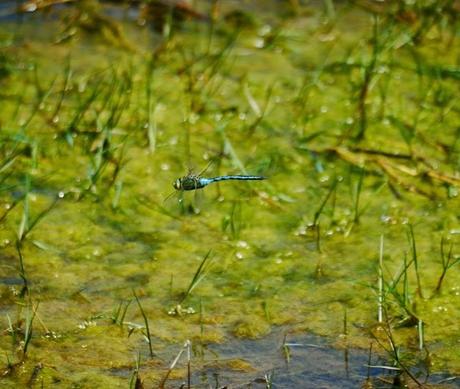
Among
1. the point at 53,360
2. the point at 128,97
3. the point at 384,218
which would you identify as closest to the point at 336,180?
the point at 384,218

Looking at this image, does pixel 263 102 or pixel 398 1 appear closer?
pixel 263 102

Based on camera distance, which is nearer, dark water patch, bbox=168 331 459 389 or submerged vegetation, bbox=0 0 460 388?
dark water patch, bbox=168 331 459 389

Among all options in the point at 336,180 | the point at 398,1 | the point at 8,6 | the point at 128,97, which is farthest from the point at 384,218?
the point at 8,6

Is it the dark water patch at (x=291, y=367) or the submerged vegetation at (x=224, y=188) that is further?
the submerged vegetation at (x=224, y=188)

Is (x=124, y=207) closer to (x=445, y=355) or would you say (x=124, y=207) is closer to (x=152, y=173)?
(x=152, y=173)

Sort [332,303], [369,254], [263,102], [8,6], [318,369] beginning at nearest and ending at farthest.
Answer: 1. [318,369]
2. [332,303]
3. [369,254]
4. [263,102]
5. [8,6]

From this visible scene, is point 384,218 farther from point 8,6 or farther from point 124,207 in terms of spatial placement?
point 8,6

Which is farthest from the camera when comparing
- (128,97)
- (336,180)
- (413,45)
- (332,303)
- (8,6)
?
(8,6)
